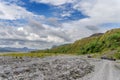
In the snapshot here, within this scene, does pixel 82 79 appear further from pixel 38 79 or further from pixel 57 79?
pixel 38 79

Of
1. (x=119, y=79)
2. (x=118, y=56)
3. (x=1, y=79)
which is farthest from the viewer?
(x=118, y=56)

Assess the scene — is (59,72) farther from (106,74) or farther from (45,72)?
(106,74)

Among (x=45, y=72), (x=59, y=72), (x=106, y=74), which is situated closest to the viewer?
(x=106, y=74)

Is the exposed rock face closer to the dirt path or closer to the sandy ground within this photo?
the sandy ground

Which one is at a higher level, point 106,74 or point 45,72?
point 45,72

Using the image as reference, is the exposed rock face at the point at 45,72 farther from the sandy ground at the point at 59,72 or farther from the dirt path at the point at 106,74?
the dirt path at the point at 106,74

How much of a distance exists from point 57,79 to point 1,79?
34.0ft

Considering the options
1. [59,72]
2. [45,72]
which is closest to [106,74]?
[59,72]

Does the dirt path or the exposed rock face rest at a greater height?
the exposed rock face

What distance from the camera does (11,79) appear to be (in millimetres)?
52844

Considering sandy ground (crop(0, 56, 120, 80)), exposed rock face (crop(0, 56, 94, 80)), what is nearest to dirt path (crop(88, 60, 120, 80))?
sandy ground (crop(0, 56, 120, 80))

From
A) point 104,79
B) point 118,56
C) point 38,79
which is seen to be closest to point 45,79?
point 38,79

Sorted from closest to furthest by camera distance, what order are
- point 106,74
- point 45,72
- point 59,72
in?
point 106,74
point 45,72
point 59,72

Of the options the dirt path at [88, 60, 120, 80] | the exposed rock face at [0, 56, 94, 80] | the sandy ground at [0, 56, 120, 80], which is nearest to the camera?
the exposed rock face at [0, 56, 94, 80]
